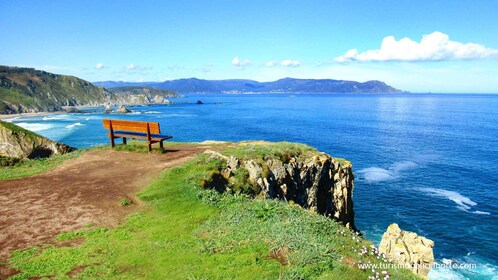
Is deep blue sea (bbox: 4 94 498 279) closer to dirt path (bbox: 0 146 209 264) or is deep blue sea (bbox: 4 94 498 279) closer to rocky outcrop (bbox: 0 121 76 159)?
dirt path (bbox: 0 146 209 264)

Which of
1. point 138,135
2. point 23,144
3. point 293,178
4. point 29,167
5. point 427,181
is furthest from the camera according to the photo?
point 427,181

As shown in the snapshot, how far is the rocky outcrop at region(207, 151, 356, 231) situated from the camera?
20.1 metres

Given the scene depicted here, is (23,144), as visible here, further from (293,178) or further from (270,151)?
(293,178)

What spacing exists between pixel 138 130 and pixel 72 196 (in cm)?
925

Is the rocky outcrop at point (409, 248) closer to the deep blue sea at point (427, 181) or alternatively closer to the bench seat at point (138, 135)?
the deep blue sea at point (427, 181)

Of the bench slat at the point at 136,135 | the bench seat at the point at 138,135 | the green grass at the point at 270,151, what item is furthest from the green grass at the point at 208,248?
the bench slat at the point at 136,135

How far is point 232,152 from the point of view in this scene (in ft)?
75.2

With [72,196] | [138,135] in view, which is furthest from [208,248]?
[138,135]

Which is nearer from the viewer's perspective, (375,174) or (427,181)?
(427,181)

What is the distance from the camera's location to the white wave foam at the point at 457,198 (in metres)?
42.1

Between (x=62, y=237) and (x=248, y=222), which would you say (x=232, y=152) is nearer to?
(x=248, y=222)

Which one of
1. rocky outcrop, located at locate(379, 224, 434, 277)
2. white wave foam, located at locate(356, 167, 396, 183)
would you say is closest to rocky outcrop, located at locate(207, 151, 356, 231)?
rocky outcrop, located at locate(379, 224, 434, 277)

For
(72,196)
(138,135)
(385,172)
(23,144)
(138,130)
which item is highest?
(138,130)

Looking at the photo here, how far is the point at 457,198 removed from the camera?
45250mm
